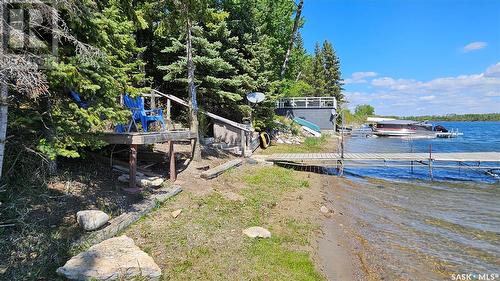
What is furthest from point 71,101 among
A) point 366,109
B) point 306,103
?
point 366,109

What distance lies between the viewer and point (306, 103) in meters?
32.9

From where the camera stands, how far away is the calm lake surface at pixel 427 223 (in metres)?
Answer: 6.07

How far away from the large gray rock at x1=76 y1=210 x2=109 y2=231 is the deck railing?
93.5 ft

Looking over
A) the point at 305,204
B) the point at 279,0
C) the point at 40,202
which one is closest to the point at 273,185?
the point at 305,204

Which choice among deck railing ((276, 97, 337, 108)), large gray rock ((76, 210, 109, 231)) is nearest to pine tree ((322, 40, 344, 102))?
deck railing ((276, 97, 337, 108))

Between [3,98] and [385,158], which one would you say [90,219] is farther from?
[385,158]

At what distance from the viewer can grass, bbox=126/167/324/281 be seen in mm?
A: 4770

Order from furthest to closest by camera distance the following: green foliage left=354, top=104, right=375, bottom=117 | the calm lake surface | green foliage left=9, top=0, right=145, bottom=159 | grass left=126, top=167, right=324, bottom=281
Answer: green foliage left=354, top=104, right=375, bottom=117 → the calm lake surface → green foliage left=9, top=0, right=145, bottom=159 → grass left=126, top=167, right=324, bottom=281

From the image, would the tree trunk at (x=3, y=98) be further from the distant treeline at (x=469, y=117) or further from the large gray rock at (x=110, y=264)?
the distant treeline at (x=469, y=117)

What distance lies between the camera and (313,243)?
21.2 feet

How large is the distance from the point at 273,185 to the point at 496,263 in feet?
19.3

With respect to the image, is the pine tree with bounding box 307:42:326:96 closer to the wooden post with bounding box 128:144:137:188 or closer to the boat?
the boat

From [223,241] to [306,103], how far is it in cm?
2843

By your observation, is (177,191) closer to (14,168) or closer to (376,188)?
(14,168)
